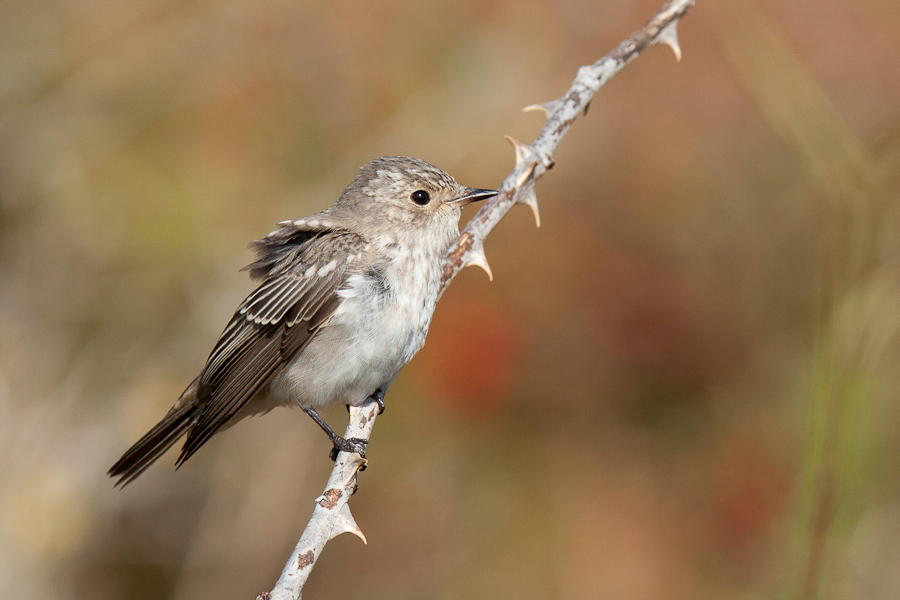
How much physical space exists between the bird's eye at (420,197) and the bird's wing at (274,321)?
1.54 ft

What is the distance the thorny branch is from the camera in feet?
9.51

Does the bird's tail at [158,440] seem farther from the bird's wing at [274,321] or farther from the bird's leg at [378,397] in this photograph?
the bird's leg at [378,397]

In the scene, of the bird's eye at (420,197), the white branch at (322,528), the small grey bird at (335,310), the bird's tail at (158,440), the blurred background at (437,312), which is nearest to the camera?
the white branch at (322,528)

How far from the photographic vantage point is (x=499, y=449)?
6.80 meters

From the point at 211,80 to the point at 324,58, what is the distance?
1257mm

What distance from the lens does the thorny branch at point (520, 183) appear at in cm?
290

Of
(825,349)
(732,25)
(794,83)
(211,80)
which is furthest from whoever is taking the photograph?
(211,80)

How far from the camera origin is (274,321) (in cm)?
468

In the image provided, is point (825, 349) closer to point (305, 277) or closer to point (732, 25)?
point (732, 25)

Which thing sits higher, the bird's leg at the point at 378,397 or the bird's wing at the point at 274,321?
the bird's wing at the point at 274,321

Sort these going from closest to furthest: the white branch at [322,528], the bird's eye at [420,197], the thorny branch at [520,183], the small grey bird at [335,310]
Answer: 1. the white branch at [322,528]
2. the thorny branch at [520,183]
3. the small grey bird at [335,310]
4. the bird's eye at [420,197]

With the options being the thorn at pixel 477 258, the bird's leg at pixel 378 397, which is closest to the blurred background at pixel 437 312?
the bird's leg at pixel 378 397

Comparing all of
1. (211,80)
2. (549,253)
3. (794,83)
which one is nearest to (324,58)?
(211,80)

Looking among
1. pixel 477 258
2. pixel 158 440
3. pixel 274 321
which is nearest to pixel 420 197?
pixel 477 258
